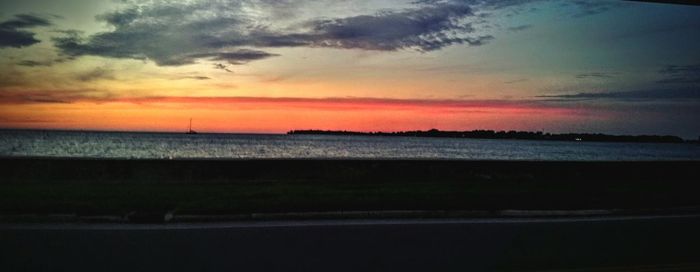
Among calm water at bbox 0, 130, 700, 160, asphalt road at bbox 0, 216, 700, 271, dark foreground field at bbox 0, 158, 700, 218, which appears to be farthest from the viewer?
calm water at bbox 0, 130, 700, 160

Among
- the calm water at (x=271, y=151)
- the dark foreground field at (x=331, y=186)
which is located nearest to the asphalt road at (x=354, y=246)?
the dark foreground field at (x=331, y=186)

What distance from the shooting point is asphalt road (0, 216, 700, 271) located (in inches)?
259

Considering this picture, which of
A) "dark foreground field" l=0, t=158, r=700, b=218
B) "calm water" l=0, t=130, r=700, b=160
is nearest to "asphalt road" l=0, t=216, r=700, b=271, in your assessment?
"dark foreground field" l=0, t=158, r=700, b=218

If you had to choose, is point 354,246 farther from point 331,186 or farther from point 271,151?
point 271,151

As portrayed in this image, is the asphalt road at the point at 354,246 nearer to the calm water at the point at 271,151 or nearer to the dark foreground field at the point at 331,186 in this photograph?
the dark foreground field at the point at 331,186

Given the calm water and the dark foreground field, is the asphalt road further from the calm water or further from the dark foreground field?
the calm water

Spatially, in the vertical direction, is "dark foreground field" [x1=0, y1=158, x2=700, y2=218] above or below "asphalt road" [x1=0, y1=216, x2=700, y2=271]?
above

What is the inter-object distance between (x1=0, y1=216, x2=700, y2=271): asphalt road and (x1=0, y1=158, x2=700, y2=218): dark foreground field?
5.09ft

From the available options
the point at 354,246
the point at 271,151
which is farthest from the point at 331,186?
the point at 271,151

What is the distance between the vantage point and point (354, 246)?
25.4ft

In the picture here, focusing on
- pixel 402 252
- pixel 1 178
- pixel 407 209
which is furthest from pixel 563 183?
pixel 1 178

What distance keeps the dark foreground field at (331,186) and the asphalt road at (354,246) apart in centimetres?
155

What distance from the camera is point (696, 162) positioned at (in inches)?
770

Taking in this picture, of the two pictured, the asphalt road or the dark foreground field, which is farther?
the dark foreground field
